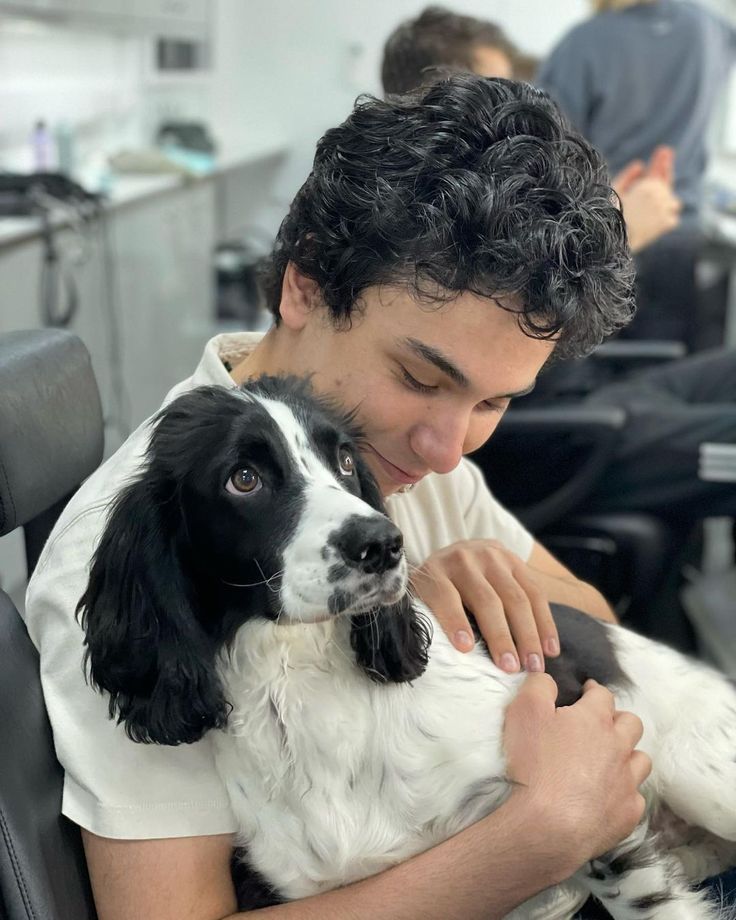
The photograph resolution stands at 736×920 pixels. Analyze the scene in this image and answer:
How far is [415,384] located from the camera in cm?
119

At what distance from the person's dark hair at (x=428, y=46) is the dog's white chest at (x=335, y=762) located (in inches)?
34.3

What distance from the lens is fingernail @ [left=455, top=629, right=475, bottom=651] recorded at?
1.23 meters

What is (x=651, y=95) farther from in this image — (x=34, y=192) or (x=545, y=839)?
(x=545, y=839)

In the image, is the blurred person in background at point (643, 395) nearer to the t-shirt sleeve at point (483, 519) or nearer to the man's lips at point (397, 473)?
the t-shirt sleeve at point (483, 519)

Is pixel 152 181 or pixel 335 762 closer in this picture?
pixel 335 762

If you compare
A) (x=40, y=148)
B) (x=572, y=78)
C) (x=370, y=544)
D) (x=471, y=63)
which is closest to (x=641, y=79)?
(x=572, y=78)

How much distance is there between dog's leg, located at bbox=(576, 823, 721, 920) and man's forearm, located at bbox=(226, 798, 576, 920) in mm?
106

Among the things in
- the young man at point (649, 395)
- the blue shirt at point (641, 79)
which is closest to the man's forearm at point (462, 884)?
the young man at point (649, 395)

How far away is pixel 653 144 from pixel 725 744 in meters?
3.27

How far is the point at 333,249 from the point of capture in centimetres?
117

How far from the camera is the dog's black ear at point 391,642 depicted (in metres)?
1.08

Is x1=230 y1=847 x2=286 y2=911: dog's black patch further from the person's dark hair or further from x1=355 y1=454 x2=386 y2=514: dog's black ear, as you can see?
the person's dark hair

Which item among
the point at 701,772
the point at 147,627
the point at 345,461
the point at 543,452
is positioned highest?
the point at 345,461

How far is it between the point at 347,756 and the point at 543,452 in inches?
60.0
